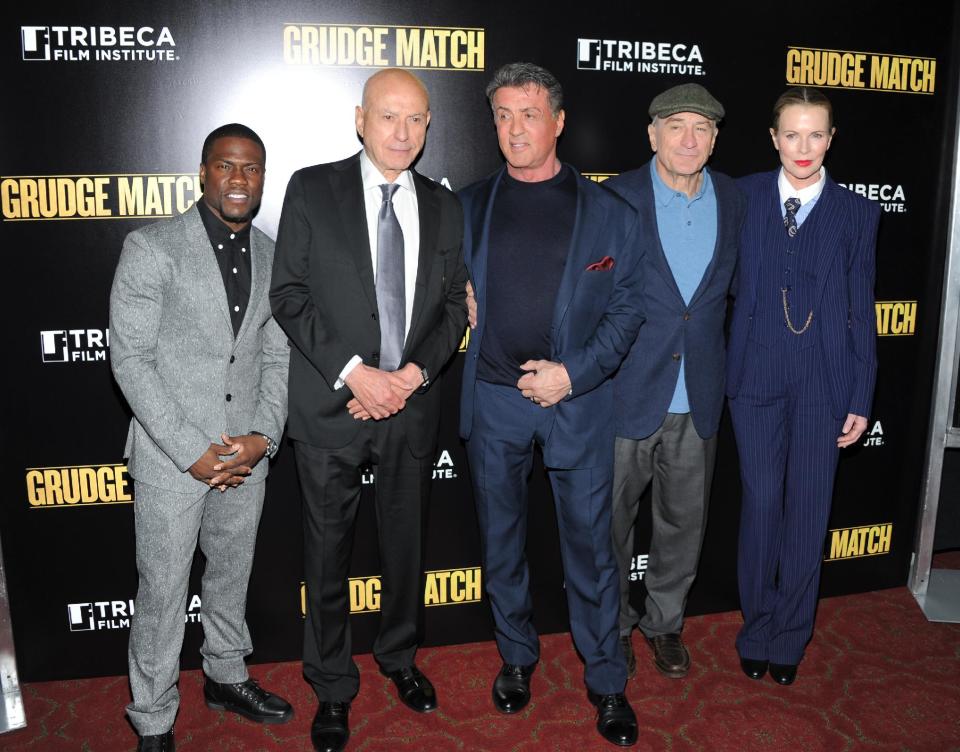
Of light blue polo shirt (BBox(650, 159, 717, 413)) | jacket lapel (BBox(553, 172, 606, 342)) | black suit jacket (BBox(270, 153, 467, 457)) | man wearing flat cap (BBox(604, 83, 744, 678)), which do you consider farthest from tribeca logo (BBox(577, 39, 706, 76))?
black suit jacket (BBox(270, 153, 467, 457))

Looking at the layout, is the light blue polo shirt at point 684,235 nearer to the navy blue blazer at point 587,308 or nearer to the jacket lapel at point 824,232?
the navy blue blazer at point 587,308

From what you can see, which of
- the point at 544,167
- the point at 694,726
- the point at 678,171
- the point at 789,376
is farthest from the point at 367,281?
→ the point at 694,726

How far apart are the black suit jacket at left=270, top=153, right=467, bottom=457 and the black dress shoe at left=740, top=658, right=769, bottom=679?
1.73 metres

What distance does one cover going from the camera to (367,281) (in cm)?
274

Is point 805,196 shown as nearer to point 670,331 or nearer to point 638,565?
point 670,331

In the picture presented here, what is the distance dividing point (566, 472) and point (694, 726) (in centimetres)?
109

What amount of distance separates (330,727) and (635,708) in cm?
116

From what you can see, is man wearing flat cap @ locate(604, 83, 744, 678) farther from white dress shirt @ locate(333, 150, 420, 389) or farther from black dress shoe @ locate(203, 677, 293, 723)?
black dress shoe @ locate(203, 677, 293, 723)

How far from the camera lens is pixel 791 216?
10.1 ft

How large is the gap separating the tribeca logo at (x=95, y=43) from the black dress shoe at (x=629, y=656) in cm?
292

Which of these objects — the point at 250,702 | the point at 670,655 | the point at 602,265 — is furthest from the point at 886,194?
the point at 250,702

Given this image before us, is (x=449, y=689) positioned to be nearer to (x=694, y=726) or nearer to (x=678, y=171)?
(x=694, y=726)

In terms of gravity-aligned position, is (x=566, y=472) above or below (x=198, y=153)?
below

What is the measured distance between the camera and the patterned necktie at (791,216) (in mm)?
3082
